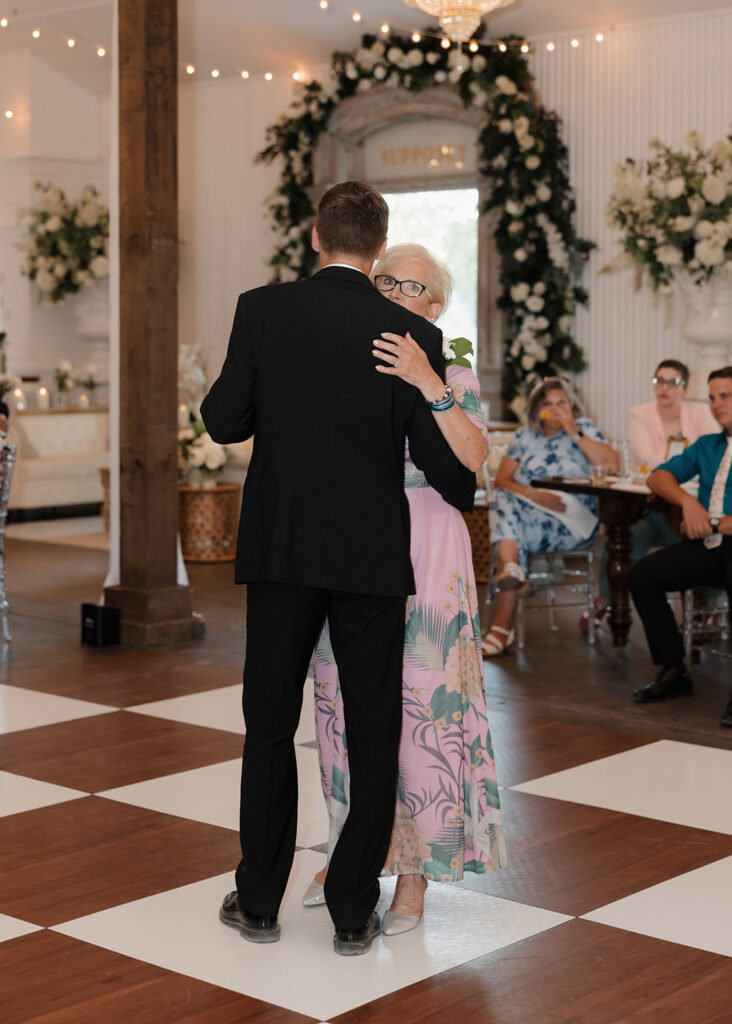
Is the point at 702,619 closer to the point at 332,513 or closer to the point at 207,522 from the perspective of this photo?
the point at 207,522

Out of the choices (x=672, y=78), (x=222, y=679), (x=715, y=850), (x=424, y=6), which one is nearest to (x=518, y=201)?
(x=672, y=78)

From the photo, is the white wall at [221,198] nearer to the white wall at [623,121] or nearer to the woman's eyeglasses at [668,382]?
the white wall at [623,121]

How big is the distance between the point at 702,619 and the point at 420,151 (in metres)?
6.20

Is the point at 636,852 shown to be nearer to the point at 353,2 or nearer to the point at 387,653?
the point at 387,653

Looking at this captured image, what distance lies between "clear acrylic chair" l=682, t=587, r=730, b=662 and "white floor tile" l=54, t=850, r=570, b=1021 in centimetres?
271

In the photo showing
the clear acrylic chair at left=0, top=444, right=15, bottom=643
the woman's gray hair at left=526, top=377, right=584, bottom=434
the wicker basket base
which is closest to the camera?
the clear acrylic chair at left=0, top=444, right=15, bottom=643

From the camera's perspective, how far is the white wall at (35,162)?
13.1 meters

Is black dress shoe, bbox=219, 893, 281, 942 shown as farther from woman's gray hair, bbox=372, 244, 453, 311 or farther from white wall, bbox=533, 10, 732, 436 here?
white wall, bbox=533, 10, 732, 436

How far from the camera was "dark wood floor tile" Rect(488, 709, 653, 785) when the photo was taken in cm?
446

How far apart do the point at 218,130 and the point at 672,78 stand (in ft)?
14.4

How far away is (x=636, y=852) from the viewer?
12.0 feet

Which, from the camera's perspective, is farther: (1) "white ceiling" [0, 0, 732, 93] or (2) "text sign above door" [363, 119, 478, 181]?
(2) "text sign above door" [363, 119, 478, 181]

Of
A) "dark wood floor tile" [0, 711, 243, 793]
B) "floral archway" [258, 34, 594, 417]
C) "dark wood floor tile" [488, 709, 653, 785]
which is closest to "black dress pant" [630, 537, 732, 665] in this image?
"dark wood floor tile" [488, 709, 653, 785]

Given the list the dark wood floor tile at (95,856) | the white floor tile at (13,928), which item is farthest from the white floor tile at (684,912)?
the white floor tile at (13,928)
